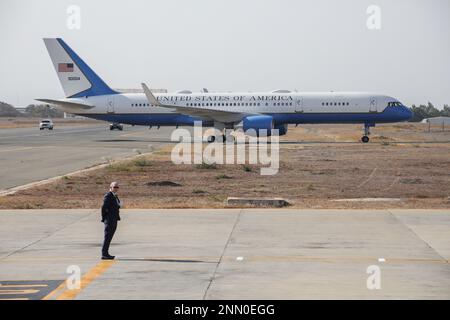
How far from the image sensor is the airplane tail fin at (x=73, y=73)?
68.1 metres

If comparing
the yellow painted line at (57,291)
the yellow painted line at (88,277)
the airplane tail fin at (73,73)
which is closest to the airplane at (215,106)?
the airplane tail fin at (73,73)

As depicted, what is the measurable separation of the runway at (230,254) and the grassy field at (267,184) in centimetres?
282

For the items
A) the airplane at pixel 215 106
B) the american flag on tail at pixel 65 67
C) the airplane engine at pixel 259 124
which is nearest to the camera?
the airplane engine at pixel 259 124

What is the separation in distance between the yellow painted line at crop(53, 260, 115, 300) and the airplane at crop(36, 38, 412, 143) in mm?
45528

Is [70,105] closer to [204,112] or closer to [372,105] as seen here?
[204,112]

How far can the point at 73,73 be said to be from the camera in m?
69.1

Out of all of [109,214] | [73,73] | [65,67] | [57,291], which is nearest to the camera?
[57,291]

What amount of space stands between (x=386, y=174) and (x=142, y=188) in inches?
439

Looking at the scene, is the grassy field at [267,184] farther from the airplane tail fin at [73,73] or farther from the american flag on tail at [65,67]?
the american flag on tail at [65,67]

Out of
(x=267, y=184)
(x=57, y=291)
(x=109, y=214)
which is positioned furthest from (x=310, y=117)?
(x=57, y=291)

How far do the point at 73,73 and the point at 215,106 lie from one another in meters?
12.1

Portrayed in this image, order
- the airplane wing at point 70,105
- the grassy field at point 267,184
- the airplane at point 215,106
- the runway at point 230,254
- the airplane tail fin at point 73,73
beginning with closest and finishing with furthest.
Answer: the runway at point 230,254, the grassy field at point 267,184, the airplane at point 215,106, the airplane wing at point 70,105, the airplane tail fin at point 73,73
